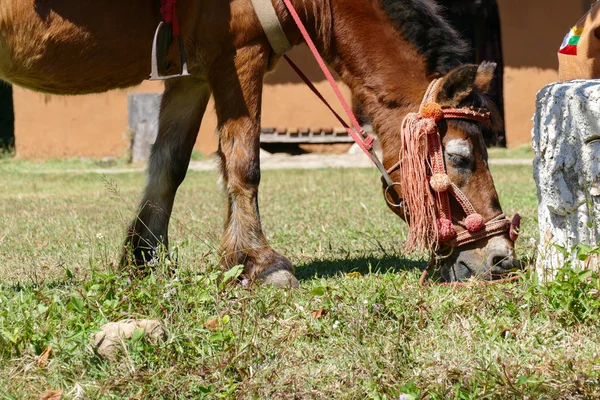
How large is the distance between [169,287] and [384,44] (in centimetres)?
180

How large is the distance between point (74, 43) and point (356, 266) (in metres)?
2.06

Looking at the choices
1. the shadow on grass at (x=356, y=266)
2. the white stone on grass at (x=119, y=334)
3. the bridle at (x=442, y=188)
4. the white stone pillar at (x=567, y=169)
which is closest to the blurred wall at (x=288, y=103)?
the shadow on grass at (x=356, y=266)

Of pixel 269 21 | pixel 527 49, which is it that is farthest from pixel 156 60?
pixel 527 49

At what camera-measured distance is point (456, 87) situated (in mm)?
4129

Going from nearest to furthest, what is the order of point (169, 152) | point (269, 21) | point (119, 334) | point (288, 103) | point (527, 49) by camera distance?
point (119, 334)
point (269, 21)
point (169, 152)
point (527, 49)
point (288, 103)

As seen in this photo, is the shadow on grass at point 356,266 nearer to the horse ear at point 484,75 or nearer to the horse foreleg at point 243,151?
the horse foreleg at point 243,151

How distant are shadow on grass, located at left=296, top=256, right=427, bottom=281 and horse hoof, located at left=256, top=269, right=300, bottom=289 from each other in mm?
366

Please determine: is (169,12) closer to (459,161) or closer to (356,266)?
(459,161)

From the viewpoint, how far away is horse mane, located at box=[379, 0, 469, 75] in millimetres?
4285

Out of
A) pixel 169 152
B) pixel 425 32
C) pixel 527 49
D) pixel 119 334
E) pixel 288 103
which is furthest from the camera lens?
pixel 288 103

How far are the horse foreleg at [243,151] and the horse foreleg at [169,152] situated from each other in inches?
19.5

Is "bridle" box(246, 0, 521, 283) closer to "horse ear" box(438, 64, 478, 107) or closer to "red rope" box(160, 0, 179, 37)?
"horse ear" box(438, 64, 478, 107)

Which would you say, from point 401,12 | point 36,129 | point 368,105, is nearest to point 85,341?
point 368,105

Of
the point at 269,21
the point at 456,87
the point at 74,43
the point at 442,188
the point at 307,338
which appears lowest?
the point at 307,338
